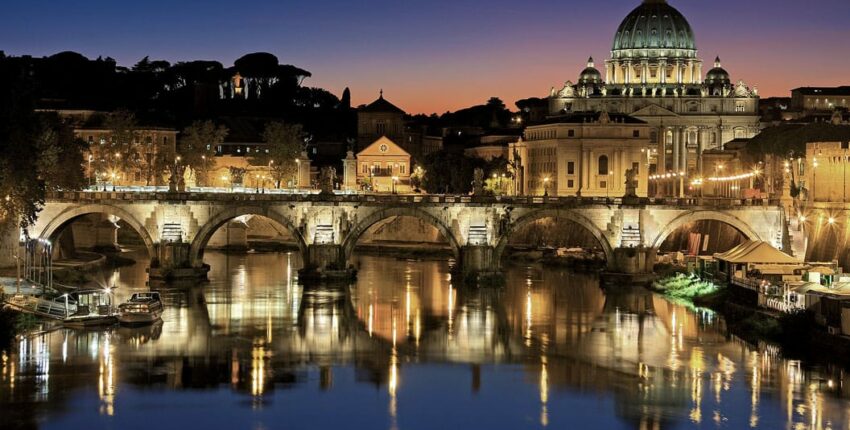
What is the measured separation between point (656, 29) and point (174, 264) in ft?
346

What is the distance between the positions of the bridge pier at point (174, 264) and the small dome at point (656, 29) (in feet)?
339

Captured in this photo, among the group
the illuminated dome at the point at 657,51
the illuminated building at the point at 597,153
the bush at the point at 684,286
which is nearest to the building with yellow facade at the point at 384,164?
the illuminated building at the point at 597,153

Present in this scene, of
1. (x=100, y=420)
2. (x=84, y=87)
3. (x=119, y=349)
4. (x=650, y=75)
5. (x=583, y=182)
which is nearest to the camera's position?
(x=100, y=420)

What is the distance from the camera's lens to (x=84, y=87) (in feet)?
515

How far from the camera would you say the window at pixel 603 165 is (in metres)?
138

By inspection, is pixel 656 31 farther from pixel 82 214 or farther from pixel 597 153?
pixel 82 214

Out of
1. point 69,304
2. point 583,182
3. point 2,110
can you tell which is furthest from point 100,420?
point 583,182

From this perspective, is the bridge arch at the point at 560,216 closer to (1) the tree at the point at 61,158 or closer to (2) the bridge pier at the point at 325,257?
(2) the bridge pier at the point at 325,257

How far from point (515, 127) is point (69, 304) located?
Answer: 121 metres

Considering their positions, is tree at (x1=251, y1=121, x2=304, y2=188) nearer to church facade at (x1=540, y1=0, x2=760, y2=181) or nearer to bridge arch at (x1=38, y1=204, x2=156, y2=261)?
bridge arch at (x1=38, y1=204, x2=156, y2=261)

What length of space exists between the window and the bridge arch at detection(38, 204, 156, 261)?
65920 millimetres

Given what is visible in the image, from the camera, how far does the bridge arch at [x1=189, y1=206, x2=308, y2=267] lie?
80562 mm

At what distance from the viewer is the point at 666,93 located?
17125cm

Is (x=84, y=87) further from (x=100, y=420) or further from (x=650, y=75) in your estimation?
Result: (x=100, y=420)
